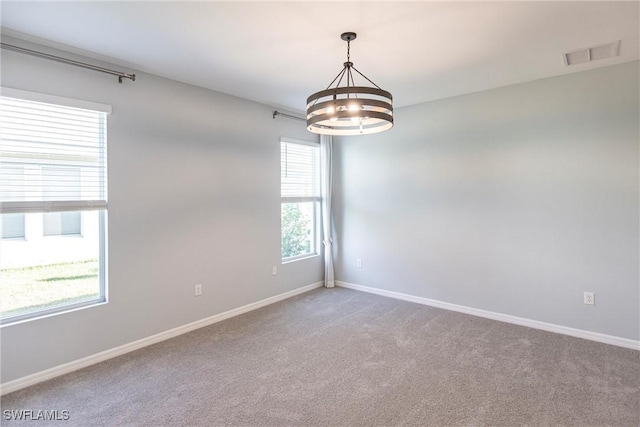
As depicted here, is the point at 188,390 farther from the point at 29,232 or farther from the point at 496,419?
the point at 496,419

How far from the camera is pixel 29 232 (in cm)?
271

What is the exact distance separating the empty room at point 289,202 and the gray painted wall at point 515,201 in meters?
0.02

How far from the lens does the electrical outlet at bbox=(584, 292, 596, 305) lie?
336 centimetres

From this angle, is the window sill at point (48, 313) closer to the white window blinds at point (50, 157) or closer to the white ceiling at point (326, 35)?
the white window blinds at point (50, 157)

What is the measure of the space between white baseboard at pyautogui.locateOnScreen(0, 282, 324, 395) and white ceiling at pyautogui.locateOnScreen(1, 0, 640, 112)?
253 cm

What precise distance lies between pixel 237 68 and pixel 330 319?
2815 mm

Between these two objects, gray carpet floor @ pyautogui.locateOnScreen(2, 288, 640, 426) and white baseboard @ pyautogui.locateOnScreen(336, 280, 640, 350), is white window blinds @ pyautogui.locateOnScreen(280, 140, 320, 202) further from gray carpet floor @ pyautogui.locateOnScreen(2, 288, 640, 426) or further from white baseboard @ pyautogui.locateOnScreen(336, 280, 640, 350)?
gray carpet floor @ pyautogui.locateOnScreen(2, 288, 640, 426)

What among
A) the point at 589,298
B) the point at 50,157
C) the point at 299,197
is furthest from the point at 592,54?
the point at 50,157

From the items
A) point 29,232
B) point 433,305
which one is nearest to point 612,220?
point 433,305

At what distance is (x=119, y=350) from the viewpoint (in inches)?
122

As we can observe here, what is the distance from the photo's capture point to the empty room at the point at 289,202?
7.73ft

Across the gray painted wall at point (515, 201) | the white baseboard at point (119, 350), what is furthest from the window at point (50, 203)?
the gray painted wall at point (515, 201)

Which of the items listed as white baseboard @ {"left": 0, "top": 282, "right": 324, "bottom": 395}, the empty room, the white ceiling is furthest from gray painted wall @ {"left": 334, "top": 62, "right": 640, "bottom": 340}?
white baseboard @ {"left": 0, "top": 282, "right": 324, "bottom": 395}

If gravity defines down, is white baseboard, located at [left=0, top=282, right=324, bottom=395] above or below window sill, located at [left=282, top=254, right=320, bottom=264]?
below
